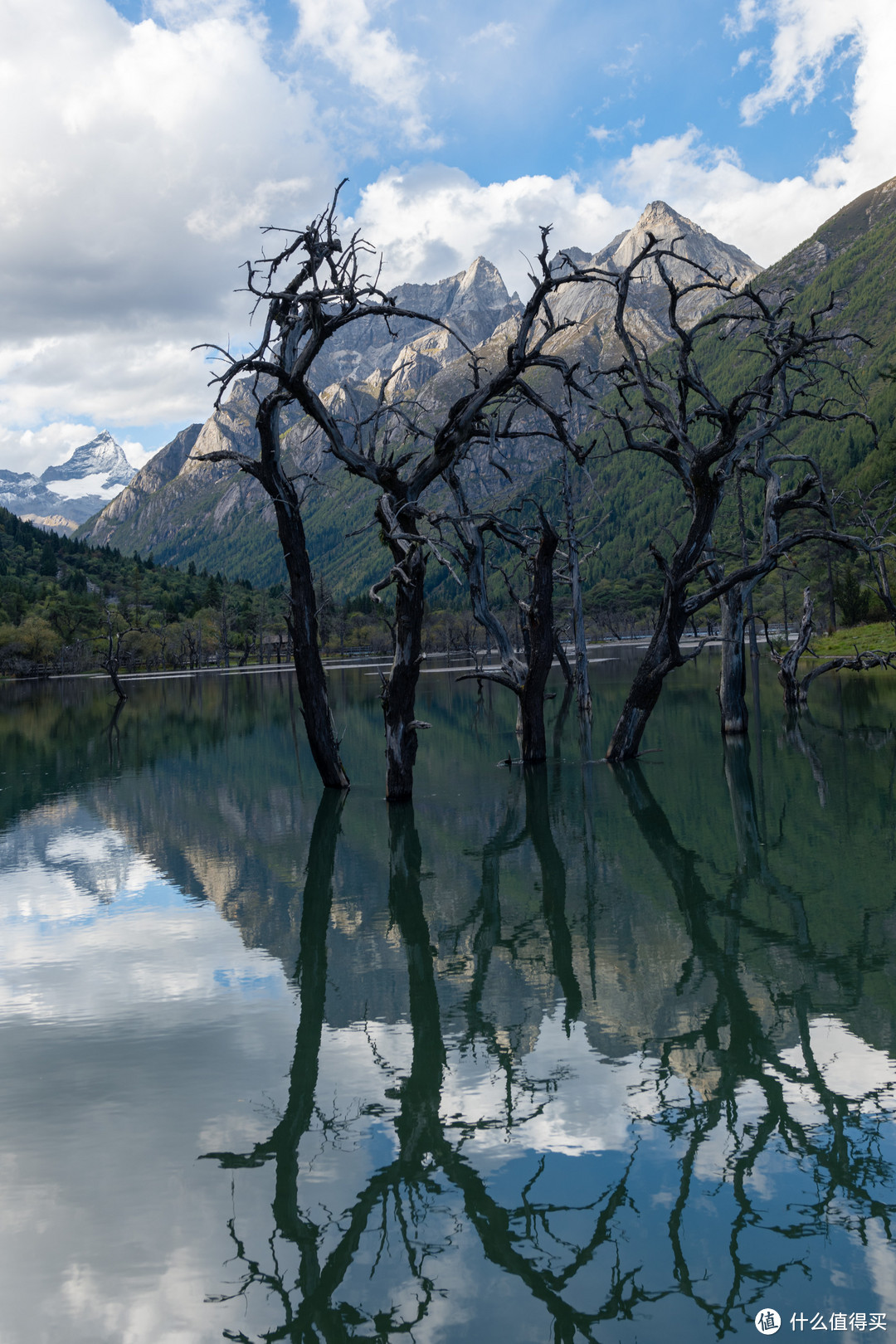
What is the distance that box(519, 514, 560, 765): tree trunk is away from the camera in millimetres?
25625

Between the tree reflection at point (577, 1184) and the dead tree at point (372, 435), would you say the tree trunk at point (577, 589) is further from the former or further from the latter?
the tree reflection at point (577, 1184)

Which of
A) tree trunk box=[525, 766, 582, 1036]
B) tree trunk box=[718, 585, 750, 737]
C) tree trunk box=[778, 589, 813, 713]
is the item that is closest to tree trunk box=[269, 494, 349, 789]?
tree trunk box=[525, 766, 582, 1036]

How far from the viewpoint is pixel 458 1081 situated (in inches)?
290

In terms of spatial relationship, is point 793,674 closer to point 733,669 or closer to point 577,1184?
point 733,669

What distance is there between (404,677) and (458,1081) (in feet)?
44.6

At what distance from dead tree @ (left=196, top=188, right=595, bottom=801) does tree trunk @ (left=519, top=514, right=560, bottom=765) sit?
5.01 metres

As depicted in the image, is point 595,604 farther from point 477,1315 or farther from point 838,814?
point 477,1315

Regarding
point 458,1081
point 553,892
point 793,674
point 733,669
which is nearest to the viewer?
point 458,1081

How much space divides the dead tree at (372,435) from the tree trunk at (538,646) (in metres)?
5.01

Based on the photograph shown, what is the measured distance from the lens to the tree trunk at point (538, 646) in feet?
84.1

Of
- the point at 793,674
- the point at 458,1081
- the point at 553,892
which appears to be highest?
the point at 793,674

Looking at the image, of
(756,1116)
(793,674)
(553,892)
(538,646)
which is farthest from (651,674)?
(756,1116)

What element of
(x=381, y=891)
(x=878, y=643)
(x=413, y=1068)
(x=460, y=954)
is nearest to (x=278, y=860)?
(x=381, y=891)

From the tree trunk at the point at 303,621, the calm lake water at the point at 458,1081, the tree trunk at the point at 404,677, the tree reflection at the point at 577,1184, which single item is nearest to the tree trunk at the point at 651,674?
the tree trunk at the point at 404,677
